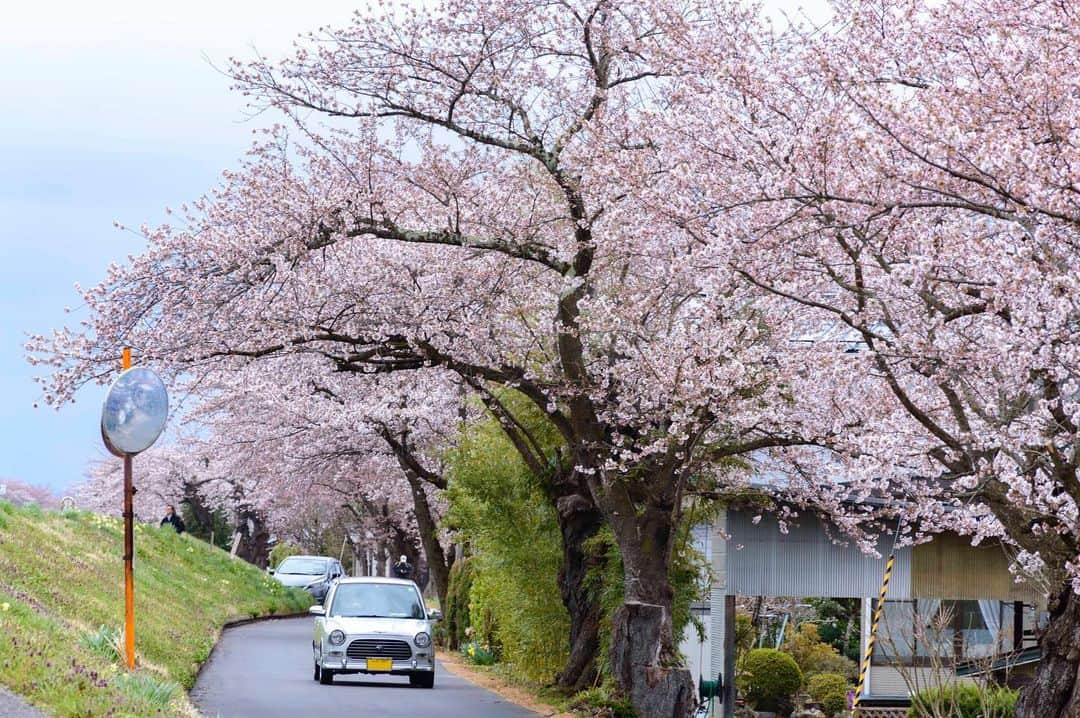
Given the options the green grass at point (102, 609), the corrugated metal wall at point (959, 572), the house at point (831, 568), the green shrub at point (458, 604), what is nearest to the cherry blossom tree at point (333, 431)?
the green shrub at point (458, 604)

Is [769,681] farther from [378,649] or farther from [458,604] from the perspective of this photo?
[378,649]

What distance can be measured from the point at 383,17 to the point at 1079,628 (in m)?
8.97

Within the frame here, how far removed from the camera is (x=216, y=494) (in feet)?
186

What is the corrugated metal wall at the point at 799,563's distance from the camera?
2117 cm

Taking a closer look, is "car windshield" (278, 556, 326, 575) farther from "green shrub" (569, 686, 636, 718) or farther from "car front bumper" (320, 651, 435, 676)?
"green shrub" (569, 686, 636, 718)

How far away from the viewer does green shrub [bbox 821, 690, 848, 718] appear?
29.5 m

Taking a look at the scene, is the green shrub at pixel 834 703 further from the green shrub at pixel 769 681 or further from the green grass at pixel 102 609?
the green grass at pixel 102 609

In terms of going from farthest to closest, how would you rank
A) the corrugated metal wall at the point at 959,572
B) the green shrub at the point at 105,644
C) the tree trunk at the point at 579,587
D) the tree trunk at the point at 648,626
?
1. the corrugated metal wall at the point at 959,572
2. the tree trunk at the point at 579,587
3. the tree trunk at the point at 648,626
4. the green shrub at the point at 105,644

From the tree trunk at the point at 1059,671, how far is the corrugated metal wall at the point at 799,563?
10.5 m

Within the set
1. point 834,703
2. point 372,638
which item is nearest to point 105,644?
point 372,638

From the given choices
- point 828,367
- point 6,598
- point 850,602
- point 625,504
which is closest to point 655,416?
point 625,504

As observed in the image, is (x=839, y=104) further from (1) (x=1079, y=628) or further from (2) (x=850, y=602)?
(2) (x=850, y=602)

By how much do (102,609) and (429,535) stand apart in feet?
53.1

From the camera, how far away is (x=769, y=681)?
98.7ft
